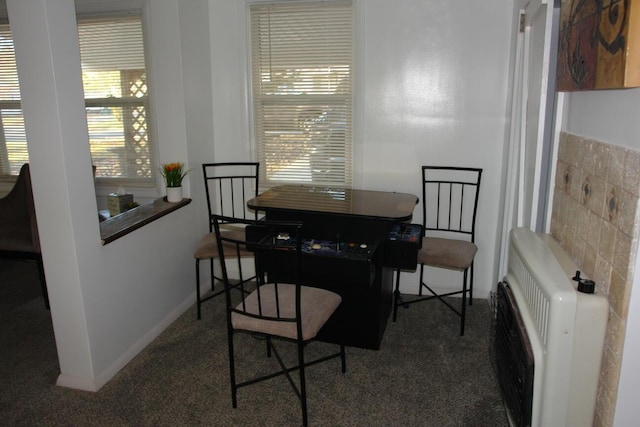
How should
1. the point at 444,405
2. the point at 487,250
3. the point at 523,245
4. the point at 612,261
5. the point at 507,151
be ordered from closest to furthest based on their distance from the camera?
the point at 612,261 < the point at 523,245 < the point at 444,405 < the point at 507,151 < the point at 487,250

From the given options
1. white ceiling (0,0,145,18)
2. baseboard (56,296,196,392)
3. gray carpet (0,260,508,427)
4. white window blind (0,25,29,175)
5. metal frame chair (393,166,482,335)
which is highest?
white ceiling (0,0,145,18)

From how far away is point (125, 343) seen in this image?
8.61ft

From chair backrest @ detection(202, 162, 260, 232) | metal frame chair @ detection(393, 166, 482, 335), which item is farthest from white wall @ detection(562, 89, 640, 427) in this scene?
chair backrest @ detection(202, 162, 260, 232)

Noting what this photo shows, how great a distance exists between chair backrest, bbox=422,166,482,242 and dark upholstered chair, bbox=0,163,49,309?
252 centimetres

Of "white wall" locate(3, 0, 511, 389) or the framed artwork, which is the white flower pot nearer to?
"white wall" locate(3, 0, 511, 389)

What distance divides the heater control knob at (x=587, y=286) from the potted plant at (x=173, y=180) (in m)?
2.33

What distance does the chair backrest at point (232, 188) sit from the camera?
3504mm

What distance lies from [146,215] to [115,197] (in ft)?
2.35

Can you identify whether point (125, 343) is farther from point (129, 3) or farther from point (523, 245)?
point (129, 3)

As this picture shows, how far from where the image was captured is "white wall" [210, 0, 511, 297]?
119 inches

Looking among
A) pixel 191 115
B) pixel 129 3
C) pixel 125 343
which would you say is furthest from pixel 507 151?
pixel 129 3

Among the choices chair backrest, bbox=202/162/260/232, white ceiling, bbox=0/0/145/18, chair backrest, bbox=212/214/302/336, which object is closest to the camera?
chair backrest, bbox=212/214/302/336

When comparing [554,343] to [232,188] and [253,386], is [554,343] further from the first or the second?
[232,188]

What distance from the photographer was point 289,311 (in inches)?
83.8
